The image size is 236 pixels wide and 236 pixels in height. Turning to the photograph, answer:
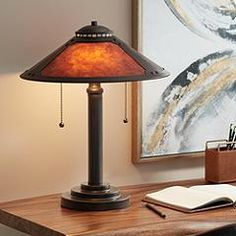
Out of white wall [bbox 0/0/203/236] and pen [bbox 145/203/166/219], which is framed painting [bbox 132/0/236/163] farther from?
pen [bbox 145/203/166/219]

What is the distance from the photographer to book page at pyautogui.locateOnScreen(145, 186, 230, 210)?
6.99 ft

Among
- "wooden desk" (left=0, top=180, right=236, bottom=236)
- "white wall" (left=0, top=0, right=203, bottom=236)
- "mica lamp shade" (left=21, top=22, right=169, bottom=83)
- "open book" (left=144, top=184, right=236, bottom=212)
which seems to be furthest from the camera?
"white wall" (left=0, top=0, right=203, bottom=236)

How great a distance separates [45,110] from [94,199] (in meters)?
0.36

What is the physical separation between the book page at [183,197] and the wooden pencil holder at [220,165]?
197 mm

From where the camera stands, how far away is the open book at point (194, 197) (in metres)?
2.12

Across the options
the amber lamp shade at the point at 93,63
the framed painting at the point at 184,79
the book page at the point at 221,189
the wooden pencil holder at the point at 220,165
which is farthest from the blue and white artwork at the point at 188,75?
the amber lamp shade at the point at 93,63

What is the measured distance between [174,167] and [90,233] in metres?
0.77

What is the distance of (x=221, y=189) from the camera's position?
2.30 m

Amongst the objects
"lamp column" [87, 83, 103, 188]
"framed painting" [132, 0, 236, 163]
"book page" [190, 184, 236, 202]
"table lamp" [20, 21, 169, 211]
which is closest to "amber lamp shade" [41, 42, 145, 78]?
"table lamp" [20, 21, 169, 211]

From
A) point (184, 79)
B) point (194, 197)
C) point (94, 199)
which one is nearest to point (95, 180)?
point (94, 199)

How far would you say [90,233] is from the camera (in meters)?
1.87

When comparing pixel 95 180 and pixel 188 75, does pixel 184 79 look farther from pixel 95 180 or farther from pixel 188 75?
pixel 95 180

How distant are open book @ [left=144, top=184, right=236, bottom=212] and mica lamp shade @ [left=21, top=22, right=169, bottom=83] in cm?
36

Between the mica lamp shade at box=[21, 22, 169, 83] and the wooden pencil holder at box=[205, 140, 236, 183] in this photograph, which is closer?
the mica lamp shade at box=[21, 22, 169, 83]
